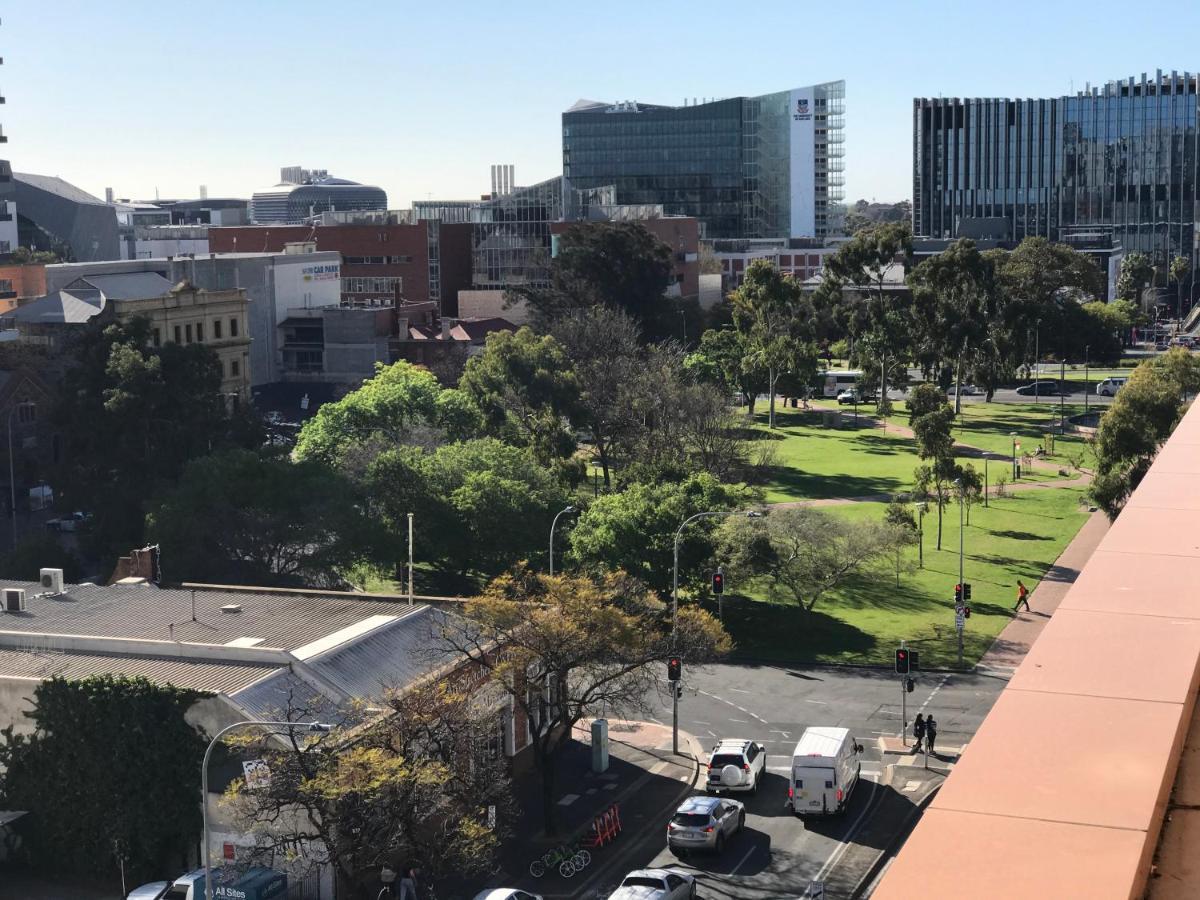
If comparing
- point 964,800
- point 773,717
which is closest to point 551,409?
point 773,717

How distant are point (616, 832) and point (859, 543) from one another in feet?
84.3

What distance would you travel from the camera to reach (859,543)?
62781 mm

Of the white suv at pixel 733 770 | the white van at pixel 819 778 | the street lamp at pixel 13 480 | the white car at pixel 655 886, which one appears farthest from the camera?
the street lamp at pixel 13 480

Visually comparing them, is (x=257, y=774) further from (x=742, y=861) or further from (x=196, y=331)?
(x=196, y=331)

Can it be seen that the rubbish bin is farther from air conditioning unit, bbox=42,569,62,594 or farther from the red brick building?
the red brick building

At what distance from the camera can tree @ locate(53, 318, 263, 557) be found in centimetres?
7469

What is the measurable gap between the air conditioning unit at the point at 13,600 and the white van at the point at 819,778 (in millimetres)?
23915

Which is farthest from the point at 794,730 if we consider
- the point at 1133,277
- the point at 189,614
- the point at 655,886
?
the point at 1133,277

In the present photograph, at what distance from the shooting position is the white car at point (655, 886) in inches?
1318

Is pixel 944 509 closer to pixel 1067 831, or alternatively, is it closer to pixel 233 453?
pixel 233 453

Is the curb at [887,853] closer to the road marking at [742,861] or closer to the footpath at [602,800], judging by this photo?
the road marking at [742,861]

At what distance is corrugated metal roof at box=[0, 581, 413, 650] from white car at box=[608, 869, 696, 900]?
12958 mm

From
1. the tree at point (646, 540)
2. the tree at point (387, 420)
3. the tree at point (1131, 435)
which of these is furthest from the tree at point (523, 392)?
the tree at point (1131, 435)

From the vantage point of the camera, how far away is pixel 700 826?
3791 centimetres
